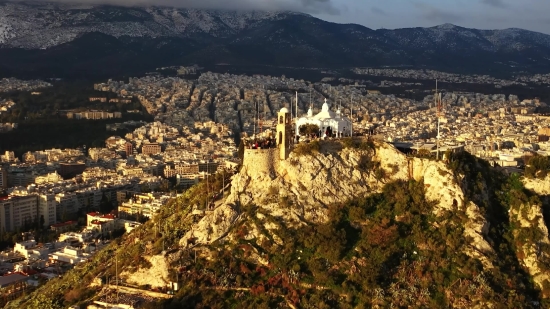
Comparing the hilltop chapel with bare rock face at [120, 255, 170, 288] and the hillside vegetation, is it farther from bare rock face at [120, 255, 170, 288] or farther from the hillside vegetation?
bare rock face at [120, 255, 170, 288]

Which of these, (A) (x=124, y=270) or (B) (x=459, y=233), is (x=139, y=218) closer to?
(A) (x=124, y=270)

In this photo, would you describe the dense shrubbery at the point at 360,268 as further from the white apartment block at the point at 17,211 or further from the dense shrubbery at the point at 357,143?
the white apartment block at the point at 17,211

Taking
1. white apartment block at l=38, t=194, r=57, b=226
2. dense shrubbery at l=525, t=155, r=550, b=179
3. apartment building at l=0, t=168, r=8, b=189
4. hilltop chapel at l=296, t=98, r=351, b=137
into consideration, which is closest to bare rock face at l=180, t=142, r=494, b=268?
hilltop chapel at l=296, t=98, r=351, b=137

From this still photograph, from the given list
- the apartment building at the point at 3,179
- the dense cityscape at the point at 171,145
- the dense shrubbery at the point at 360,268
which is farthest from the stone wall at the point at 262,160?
the apartment building at the point at 3,179

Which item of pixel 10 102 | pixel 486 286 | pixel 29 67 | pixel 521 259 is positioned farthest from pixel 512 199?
pixel 29 67

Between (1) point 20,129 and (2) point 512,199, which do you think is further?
(1) point 20,129

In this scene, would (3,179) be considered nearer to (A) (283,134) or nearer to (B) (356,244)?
(A) (283,134)
